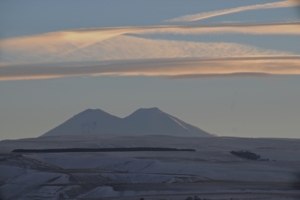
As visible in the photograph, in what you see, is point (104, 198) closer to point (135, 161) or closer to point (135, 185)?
point (135, 185)

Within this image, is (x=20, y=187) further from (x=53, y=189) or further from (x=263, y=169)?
(x=263, y=169)

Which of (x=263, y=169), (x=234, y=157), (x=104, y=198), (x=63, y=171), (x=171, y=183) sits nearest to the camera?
(x=104, y=198)

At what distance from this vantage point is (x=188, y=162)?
6644 cm

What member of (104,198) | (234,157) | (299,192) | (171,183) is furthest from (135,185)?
(234,157)

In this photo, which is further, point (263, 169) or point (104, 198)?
point (263, 169)

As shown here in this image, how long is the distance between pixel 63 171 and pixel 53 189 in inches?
366

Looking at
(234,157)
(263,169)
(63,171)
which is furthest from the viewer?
(234,157)

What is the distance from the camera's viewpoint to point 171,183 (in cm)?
5253

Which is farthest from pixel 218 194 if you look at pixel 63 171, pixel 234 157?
pixel 234 157

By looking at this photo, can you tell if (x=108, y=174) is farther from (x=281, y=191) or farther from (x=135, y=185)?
(x=281, y=191)

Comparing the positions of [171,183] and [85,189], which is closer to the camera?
[85,189]

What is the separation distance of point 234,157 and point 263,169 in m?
15.3

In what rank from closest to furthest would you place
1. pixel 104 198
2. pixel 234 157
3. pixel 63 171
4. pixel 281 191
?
pixel 104 198 < pixel 281 191 < pixel 63 171 < pixel 234 157

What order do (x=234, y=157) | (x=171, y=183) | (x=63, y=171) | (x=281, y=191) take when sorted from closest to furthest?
(x=281, y=191), (x=171, y=183), (x=63, y=171), (x=234, y=157)
